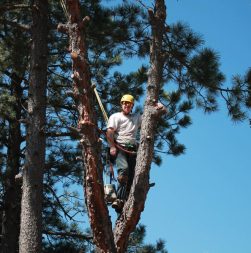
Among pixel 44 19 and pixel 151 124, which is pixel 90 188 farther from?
pixel 44 19

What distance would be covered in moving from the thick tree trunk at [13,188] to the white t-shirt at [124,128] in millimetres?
3978

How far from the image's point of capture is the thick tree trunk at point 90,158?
17.3 ft

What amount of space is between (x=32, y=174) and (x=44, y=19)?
267 centimetres

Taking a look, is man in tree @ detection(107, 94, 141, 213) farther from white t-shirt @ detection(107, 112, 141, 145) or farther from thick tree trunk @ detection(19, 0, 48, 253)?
thick tree trunk @ detection(19, 0, 48, 253)

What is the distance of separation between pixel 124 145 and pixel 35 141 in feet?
9.08

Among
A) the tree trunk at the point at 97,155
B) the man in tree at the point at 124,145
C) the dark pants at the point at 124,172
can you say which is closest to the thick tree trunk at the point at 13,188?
the man in tree at the point at 124,145

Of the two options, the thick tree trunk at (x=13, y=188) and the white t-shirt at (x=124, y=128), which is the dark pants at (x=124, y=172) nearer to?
the white t-shirt at (x=124, y=128)

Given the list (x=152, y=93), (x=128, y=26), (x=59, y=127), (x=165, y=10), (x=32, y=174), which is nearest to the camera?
(x=152, y=93)

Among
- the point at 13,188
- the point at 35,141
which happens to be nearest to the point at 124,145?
the point at 35,141

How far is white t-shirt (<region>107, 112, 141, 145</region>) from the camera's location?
20.9 ft

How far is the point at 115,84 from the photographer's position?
35.0 feet

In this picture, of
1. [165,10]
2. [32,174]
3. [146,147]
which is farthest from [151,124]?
[32,174]

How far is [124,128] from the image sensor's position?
646 centimetres

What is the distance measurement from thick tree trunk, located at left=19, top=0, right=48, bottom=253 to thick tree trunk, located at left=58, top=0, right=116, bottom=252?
3043 mm
